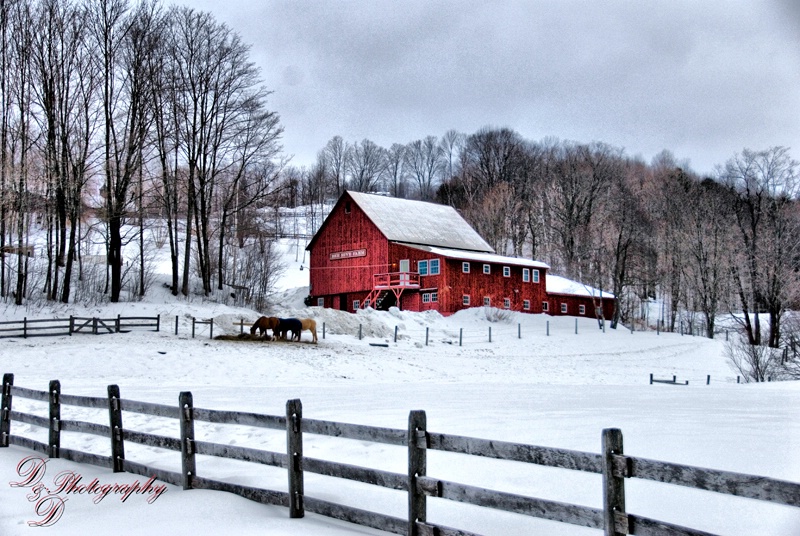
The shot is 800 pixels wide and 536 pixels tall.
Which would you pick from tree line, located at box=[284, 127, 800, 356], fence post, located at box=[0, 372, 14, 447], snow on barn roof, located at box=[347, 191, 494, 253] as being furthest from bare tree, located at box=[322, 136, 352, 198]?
→ fence post, located at box=[0, 372, 14, 447]

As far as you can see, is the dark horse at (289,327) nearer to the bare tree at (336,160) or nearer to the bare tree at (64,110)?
the bare tree at (64,110)

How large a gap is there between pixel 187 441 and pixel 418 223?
48147mm

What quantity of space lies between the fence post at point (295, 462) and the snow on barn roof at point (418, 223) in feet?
143

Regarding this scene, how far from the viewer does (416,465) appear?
21.4 ft

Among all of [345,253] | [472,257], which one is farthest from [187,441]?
[345,253]

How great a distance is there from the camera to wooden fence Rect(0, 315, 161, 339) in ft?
105

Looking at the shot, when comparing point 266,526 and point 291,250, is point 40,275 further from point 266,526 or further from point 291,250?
point 291,250

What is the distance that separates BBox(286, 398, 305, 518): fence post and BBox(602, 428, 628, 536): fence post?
3.34 m

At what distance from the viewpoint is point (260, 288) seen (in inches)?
1951

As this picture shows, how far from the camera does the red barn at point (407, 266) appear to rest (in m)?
49.2

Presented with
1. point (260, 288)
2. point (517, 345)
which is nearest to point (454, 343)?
point (517, 345)

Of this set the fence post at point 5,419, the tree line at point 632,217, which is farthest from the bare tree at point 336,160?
the fence post at point 5,419

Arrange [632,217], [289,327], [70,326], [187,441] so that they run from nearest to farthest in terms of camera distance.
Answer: [187,441] → [70,326] → [289,327] → [632,217]

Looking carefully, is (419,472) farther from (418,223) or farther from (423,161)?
(423,161)
